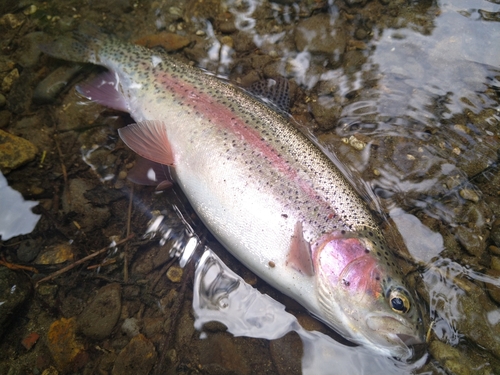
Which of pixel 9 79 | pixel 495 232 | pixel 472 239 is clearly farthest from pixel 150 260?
pixel 495 232

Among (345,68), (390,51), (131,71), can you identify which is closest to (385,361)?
(345,68)

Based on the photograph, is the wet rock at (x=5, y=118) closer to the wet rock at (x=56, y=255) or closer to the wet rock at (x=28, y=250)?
the wet rock at (x=28, y=250)

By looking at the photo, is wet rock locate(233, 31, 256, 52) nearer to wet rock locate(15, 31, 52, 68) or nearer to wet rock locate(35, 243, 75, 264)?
wet rock locate(15, 31, 52, 68)

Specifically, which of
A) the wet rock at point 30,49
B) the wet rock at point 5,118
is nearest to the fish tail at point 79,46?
the wet rock at point 30,49

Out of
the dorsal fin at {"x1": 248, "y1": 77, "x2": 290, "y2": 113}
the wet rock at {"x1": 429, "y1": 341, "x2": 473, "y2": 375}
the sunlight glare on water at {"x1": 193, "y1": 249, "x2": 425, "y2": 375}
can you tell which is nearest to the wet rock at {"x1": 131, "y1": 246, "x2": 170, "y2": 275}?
the sunlight glare on water at {"x1": 193, "y1": 249, "x2": 425, "y2": 375}

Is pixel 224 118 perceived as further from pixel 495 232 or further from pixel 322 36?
pixel 495 232
